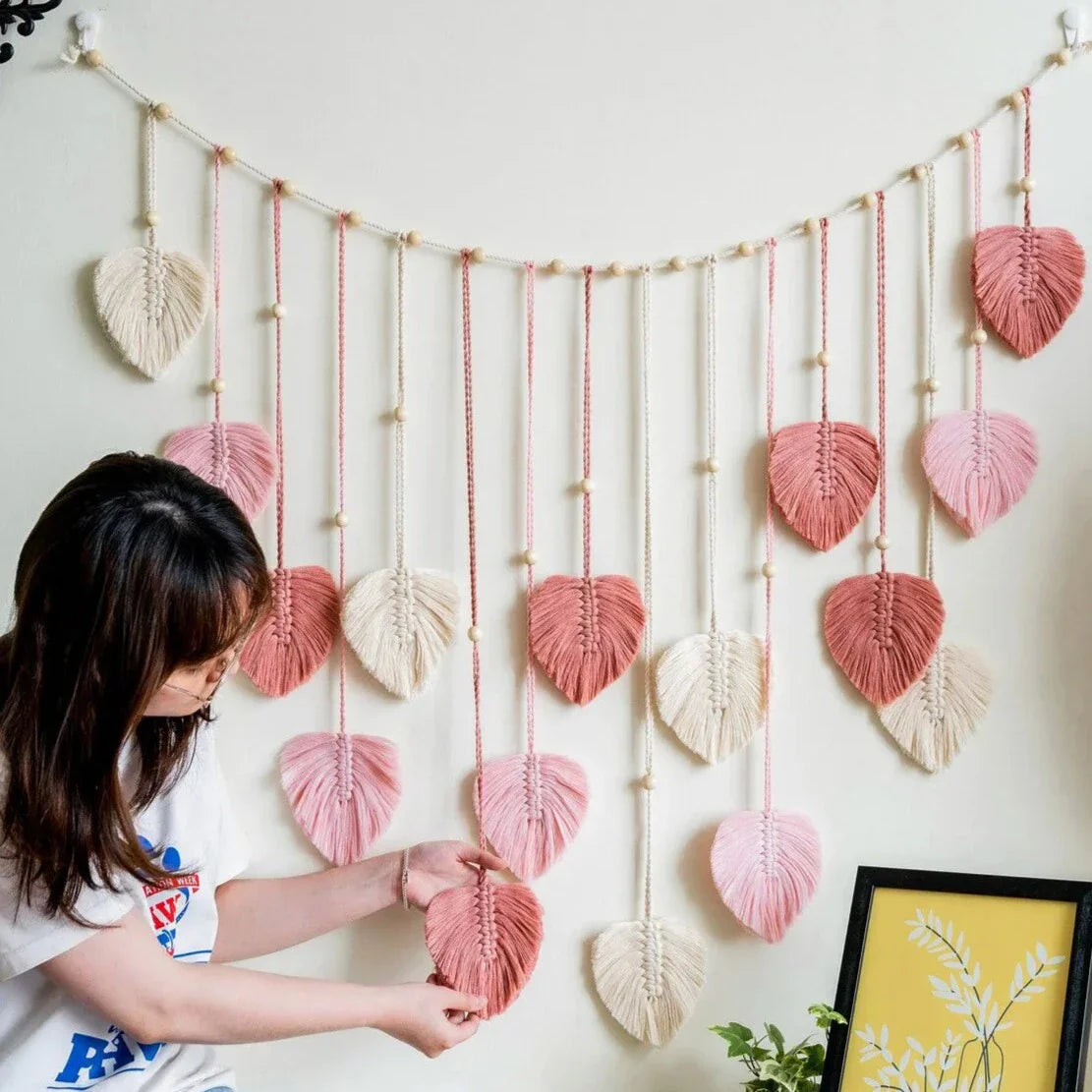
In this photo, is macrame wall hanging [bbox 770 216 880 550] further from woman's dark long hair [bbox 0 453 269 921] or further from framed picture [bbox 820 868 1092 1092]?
woman's dark long hair [bbox 0 453 269 921]

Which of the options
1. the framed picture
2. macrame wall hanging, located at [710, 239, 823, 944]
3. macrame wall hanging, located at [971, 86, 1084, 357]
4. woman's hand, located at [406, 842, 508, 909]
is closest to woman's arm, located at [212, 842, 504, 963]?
woman's hand, located at [406, 842, 508, 909]

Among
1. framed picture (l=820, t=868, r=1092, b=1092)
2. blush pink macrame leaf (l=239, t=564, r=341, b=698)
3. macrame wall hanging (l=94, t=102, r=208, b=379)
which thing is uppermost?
macrame wall hanging (l=94, t=102, r=208, b=379)

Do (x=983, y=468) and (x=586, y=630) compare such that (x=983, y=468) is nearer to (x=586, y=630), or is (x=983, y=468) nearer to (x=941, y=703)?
(x=941, y=703)

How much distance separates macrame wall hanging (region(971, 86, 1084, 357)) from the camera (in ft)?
3.67

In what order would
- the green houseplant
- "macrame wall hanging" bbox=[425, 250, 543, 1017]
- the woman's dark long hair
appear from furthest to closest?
1. "macrame wall hanging" bbox=[425, 250, 543, 1017]
2. the green houseplant
3. the woman's dark long hair

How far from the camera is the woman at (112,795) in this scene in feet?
2.97

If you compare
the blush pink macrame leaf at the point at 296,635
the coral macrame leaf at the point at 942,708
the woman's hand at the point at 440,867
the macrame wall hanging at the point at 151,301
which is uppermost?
the macrame wall hanging at the point at 151,301

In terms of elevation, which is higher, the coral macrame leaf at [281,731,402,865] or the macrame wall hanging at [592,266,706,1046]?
the coral macrame leaf at [281,731,402,865]

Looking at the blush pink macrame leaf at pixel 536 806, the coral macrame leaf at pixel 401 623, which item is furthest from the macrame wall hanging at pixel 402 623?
the blush pink macrame leaf at pixel 536 806

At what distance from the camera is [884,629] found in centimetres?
113

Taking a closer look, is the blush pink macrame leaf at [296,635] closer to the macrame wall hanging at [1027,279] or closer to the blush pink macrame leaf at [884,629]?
the blush pink macrame leaf at [884,629]

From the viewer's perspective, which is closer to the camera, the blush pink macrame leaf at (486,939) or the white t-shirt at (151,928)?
the white t-shirt at (151,928)

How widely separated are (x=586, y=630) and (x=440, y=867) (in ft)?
0.88

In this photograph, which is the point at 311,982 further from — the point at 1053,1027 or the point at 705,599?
the point at 1053,1027
